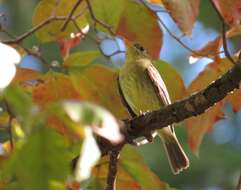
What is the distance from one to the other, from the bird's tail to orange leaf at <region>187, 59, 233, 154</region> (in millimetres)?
905

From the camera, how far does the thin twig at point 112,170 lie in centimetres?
147

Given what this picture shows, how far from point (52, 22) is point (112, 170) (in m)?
0.50

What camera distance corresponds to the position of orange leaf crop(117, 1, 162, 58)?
1.68 metres

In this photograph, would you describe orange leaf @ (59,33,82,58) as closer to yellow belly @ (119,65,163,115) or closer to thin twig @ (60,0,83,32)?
thin twig @ (60,0,83,32)

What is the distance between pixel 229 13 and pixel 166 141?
1355 mm

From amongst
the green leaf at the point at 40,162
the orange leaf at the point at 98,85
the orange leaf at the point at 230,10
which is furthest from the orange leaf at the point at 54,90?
the green leaf at the point at 40,162

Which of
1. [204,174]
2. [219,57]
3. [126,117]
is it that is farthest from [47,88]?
[204,174]

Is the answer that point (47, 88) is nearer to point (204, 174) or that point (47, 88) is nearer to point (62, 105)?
point (62, 105)

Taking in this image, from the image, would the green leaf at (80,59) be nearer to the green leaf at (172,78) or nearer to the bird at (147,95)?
the green leaf at (172,78)

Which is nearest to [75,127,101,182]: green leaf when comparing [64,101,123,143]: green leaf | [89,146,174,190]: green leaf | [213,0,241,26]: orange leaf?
[64,101,123,143]: green leaf

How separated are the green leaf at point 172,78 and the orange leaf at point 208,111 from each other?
0.13 ft

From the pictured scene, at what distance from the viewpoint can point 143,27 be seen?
1.68 metres

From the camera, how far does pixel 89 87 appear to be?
152 cm

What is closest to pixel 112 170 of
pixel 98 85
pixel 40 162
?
pixel 98 85
